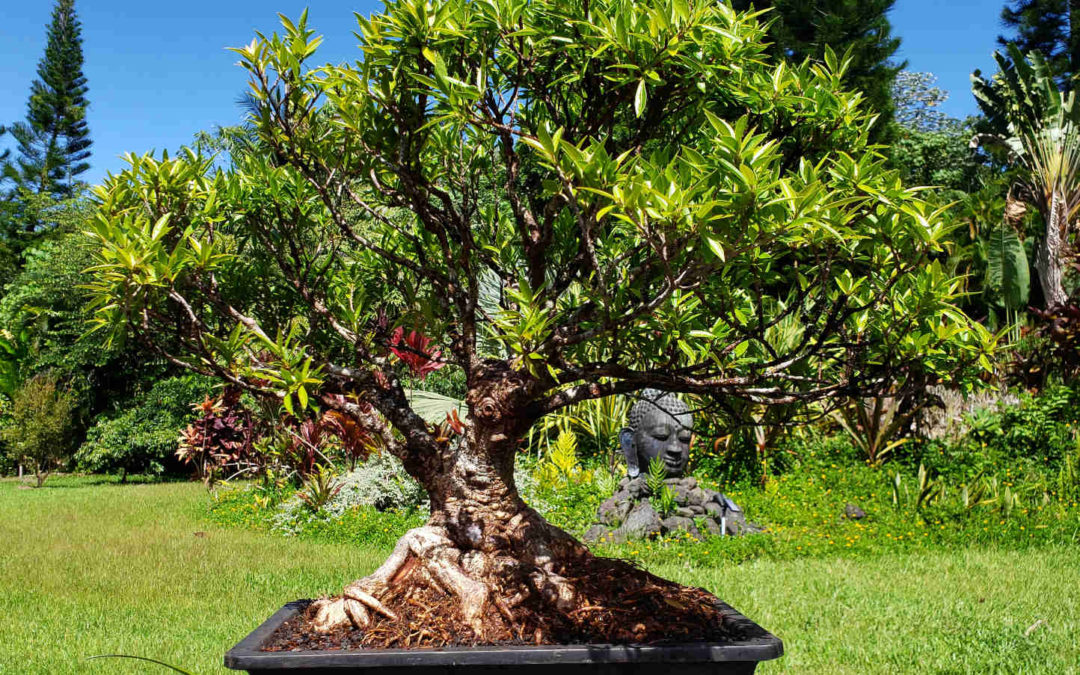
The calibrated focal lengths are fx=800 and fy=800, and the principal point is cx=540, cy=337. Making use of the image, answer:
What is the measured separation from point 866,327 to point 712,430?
24.2ft

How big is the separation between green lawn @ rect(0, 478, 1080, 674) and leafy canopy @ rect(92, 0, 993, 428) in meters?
1.96

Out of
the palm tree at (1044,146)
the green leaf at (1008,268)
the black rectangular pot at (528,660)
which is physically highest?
the palm tree at (1044,146)

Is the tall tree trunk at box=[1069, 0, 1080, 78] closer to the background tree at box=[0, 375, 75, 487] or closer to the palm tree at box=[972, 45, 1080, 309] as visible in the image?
the palm tree at box=[972, 45, 1080, 309]

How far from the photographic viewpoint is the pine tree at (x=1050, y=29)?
21938 mm

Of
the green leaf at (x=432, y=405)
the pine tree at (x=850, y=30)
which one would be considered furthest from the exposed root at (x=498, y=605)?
the pine tree at (x=850, y=30)

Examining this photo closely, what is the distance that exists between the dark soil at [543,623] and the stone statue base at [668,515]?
4.28 meters

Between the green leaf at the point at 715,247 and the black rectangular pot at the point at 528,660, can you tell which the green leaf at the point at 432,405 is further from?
the green leaf at the point at 715,247

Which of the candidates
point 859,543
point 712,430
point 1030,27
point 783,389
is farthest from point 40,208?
point 1030,27

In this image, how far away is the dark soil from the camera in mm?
2512

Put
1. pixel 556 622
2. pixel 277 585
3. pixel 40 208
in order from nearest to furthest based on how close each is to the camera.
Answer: pixel 556 622, pixel 277 585, pixel 40 208

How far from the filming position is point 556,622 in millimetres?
2623

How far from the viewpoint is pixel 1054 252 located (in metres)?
14.4

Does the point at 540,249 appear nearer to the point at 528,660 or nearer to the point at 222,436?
the point at 528,660

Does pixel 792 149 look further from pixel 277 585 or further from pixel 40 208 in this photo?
pixel 40 208
